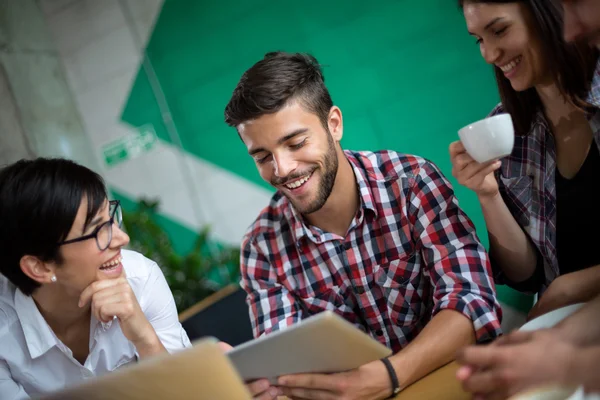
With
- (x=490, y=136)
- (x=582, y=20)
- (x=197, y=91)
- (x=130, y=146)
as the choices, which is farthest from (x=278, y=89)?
(x=130, y=146)

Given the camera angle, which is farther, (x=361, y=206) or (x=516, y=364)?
(x=361, y=206)

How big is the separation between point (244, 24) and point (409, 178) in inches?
111

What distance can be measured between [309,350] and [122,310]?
72cm

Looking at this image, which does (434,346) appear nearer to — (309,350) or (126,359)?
(309,350)

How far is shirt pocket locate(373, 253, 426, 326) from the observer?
164 centimetres

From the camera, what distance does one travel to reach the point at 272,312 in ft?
5.48

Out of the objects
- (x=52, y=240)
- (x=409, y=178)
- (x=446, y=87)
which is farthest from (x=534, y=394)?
(x=446, y=87)

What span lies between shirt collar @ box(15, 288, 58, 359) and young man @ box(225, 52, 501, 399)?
0.59 m

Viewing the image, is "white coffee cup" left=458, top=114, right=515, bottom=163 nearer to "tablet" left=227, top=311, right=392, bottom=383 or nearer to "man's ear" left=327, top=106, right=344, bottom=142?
"tablet" left=227, top=311, right=392, bottom=383

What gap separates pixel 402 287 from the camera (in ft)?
5.41

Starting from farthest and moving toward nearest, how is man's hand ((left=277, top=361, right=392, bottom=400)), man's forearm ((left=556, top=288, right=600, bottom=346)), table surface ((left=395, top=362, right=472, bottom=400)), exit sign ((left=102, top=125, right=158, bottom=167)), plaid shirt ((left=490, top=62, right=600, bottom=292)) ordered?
exit sign ((left=102, top=125, right=158, bottom=167))
plaid shirt ((left=490, top=62, right=600, bottom=292))
man's hand ((left=277, top=361, right=392, bottom=400))
table surface ((left=395, top=362, right=472, bottom=400))
man's forearm ((left=556, top=288, right=600, bottom=346))

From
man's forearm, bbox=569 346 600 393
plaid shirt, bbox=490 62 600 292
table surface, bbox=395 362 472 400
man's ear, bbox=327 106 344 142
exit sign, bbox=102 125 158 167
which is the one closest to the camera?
man's forearm, bbox=569 346 600 393

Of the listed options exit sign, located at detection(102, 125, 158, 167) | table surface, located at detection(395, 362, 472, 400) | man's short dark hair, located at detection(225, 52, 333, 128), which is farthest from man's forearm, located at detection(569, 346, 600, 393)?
exit sign, located at detection(102, 125, 158, 167)

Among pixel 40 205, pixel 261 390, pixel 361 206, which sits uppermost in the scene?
pixel 40 205
